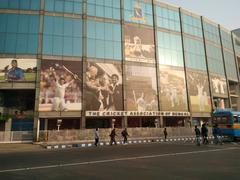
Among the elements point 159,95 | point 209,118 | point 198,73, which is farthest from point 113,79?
point 209,118

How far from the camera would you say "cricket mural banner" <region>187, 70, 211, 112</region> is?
3919 centimetres

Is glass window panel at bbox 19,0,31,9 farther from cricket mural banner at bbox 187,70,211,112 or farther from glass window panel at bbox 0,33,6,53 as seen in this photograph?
cricket mural banner at bbox 187,70,211,112

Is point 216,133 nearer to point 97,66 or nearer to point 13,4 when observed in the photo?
point 97,66

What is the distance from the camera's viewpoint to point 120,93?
107ft

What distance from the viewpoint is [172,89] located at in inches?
1452

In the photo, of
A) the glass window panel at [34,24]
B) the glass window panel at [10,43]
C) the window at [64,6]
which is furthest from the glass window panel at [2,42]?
the window at [64,6]

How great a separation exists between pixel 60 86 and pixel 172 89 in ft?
64.6

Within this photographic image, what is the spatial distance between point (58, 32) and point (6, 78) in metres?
10.3

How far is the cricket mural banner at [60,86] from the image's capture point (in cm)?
2894

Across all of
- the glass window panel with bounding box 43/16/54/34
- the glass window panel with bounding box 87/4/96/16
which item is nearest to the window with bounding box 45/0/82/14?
the glass window panel with bounding box 87/4/96/16

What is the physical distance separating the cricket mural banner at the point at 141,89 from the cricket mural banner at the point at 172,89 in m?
1.71

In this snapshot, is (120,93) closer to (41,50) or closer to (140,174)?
(41,50)

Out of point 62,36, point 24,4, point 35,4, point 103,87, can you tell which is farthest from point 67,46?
point 24,4

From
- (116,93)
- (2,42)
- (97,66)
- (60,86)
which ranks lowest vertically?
(116,93)
